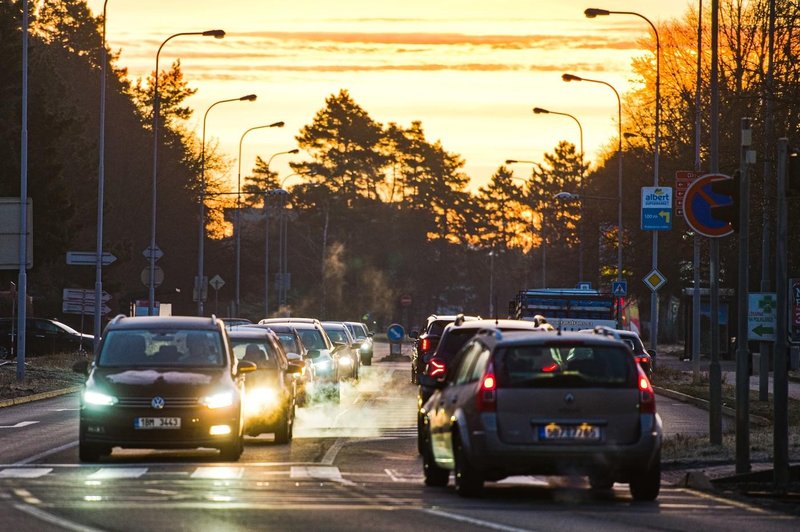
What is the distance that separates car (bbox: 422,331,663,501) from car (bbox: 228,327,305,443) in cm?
742

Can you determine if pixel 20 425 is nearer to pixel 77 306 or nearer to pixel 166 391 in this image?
pixel 166 391

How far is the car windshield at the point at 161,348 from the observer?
21.1 meters

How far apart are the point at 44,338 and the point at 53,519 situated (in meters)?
49.1

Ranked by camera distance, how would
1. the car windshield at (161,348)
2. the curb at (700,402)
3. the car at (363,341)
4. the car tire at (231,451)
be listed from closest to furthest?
the car tire at (231,451), the car windshield at (161,348), the curb at (700,402), the car at (363,341)

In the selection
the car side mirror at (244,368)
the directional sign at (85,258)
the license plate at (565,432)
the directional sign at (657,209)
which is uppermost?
the directional sign at (657,209)

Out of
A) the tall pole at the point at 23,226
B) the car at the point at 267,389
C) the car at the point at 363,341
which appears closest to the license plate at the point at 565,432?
the car at the point at 267,389

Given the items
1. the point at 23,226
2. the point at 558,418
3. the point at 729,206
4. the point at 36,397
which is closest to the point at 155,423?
the point at 558,418

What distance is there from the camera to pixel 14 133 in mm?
64062

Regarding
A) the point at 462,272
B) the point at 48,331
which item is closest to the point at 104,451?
the point at 48,331

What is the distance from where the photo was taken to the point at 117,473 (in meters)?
18.8

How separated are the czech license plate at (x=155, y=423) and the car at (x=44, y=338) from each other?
4149cm

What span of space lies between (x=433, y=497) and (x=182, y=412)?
15.8ft

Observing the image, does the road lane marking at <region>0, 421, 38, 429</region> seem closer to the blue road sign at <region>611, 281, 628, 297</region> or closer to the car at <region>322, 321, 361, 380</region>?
the car at <region>322, 321, 361, 380</region>

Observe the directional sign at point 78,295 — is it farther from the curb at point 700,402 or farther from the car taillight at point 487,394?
the car taillight at point 487,394
